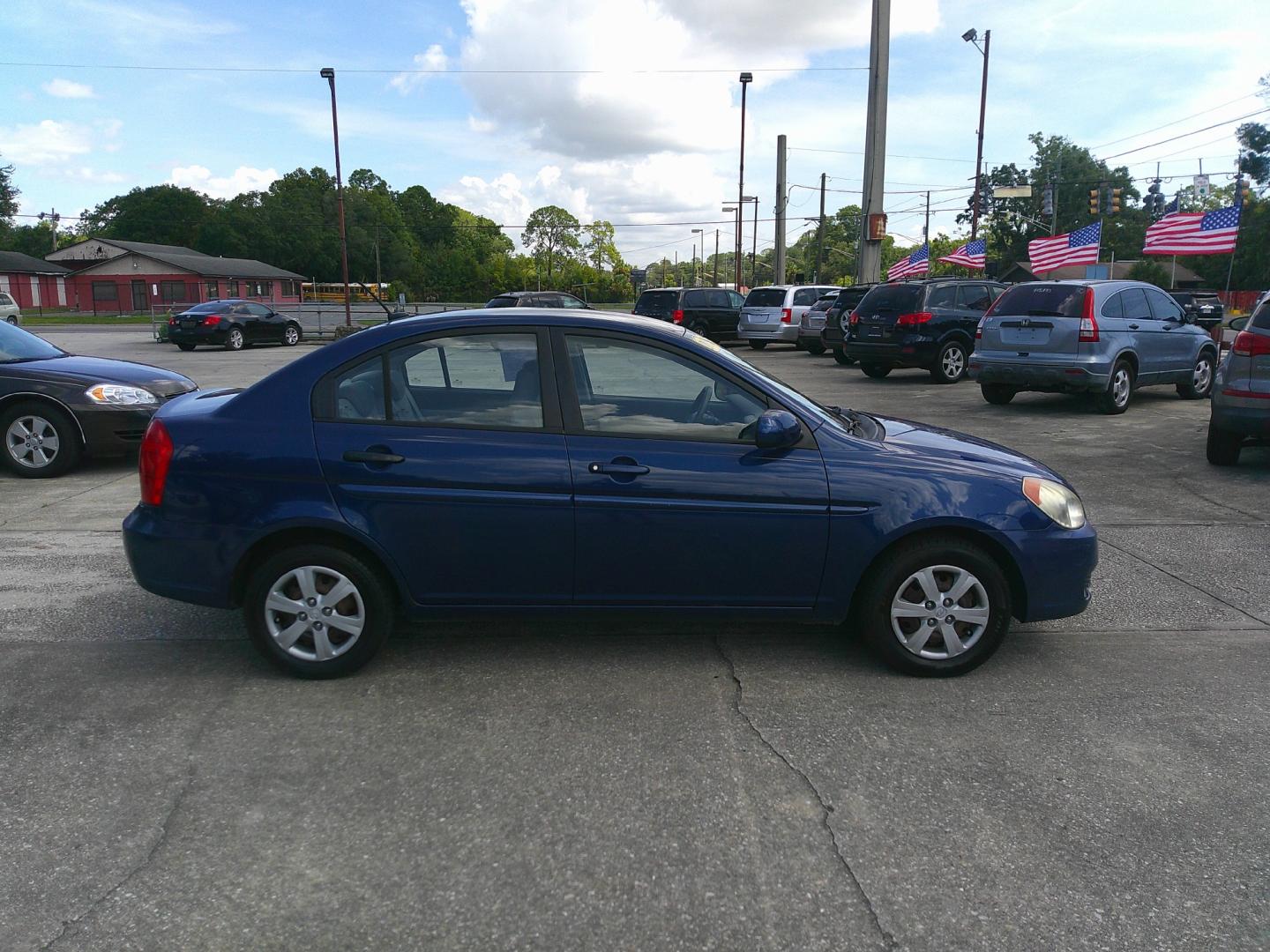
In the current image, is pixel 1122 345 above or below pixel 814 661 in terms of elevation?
above

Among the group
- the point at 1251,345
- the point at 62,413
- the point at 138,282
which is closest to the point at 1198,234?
the point at 1251,345

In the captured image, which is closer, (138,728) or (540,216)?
(138,728)

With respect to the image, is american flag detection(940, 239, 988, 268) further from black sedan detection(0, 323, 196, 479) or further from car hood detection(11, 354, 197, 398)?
black sedan detection(0, 323, 196, 479)

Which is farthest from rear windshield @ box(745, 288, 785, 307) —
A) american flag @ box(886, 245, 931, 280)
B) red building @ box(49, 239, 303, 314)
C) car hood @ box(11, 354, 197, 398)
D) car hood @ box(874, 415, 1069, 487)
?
red building @ box(49, 239, 303, 314)

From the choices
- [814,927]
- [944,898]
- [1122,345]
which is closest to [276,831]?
[814,927]

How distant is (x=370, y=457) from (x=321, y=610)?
690mm

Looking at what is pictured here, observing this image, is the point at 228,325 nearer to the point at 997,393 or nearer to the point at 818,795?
the point at 997,393

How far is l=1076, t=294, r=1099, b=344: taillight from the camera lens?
40.2 ft

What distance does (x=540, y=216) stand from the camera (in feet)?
430

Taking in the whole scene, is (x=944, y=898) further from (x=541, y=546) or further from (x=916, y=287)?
(x=916, y=287)

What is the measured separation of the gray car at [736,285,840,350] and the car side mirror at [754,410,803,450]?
23.3m

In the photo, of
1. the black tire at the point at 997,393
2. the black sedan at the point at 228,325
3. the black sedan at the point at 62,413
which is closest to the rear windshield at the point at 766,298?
the black tire at the point at 997,393

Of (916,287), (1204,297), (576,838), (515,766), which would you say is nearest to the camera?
(576,838)

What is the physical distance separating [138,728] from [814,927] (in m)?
2.68
